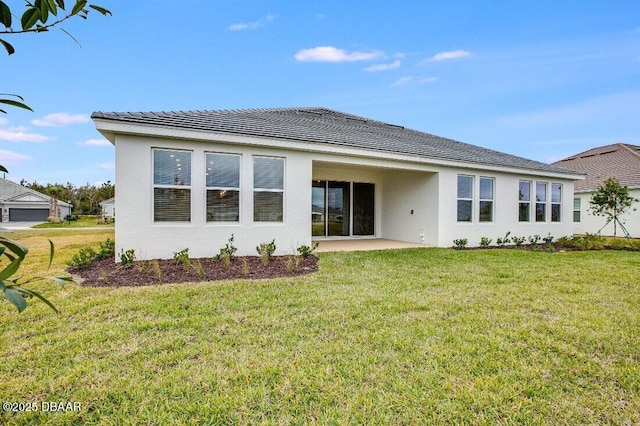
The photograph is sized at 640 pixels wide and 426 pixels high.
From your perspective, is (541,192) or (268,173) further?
(541,192)

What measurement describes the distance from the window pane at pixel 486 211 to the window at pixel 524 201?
173cm

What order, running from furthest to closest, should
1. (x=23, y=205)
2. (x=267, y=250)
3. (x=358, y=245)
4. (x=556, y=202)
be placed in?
1. (x=23, y=205)
2. (x=556, y=202)
3. (x=358, y=245)
4. (x=267, y=250)

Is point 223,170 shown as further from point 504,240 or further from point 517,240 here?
point 517,240

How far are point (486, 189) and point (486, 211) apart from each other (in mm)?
900

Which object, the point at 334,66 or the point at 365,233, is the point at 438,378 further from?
the point at 334,66

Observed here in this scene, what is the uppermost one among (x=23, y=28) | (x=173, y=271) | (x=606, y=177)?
(x=606, y=177)

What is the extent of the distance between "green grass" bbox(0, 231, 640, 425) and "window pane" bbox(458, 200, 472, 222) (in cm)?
661

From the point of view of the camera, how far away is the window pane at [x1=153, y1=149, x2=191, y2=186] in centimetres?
820

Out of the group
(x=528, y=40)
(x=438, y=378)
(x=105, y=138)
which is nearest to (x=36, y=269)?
(x=105, y=138)

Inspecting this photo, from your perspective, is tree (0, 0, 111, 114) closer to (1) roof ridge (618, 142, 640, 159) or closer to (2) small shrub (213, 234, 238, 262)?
(2) small shrub (213, 234, 238, 262)

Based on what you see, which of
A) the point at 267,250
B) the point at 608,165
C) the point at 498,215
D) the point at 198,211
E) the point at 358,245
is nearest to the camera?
the point at 198,211

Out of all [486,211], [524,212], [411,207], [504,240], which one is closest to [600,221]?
[524,212]

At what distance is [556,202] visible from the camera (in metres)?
14.8

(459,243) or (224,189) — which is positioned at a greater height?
(224,189)
